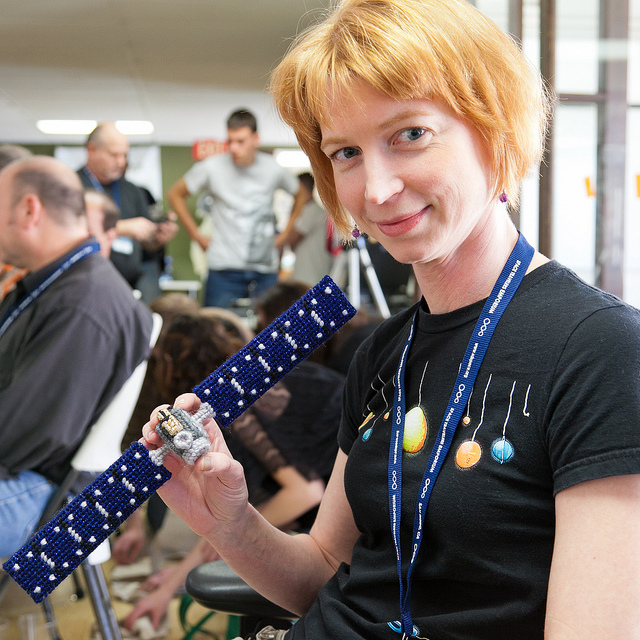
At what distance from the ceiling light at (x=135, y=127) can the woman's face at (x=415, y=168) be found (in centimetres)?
826

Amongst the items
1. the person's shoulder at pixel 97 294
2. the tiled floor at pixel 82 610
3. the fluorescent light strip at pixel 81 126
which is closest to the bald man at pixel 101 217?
the person's shoulder at pixel 97 294

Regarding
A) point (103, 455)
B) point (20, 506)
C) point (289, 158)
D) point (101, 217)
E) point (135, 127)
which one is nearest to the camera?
point (20, 506)

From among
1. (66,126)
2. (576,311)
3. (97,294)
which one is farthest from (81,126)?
(576,311)

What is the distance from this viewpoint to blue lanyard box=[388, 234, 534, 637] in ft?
2.49

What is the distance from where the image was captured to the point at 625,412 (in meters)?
0.64

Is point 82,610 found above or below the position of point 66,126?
below

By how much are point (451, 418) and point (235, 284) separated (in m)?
3.63

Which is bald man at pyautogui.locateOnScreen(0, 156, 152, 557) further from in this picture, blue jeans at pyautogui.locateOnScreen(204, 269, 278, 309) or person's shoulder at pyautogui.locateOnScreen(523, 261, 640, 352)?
blue jeans at pyautogui.locateOnScreen(204, 269, 278, 309)

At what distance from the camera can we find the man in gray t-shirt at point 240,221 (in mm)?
4309

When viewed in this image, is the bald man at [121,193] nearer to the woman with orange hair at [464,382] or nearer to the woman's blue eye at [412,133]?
the woman with orange hair at [464,382]

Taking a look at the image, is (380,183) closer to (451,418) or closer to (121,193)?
(451,418)

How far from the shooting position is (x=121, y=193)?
14.5 ft

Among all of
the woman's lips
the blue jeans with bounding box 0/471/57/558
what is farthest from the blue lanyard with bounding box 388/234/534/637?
the blue jeans with bounding box 0/471/57/558

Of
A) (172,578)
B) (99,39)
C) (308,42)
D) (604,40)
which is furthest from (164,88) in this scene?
(308,42)
